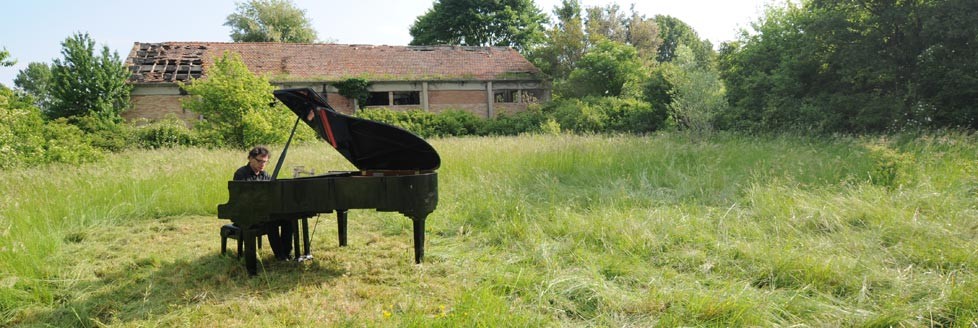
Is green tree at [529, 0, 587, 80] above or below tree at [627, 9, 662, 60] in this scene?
below

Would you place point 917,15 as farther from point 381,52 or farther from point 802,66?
point 381,52

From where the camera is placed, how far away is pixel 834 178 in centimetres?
657

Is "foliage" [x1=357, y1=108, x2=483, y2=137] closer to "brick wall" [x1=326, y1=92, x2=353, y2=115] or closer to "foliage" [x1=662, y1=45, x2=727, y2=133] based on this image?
"brick wall" [x1=326, y1=92, x2=353, y2=115]

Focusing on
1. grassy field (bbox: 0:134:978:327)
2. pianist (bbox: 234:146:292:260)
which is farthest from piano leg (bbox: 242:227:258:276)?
pianist (bbox: 234:146:292:260)

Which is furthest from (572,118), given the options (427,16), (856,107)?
(427,16)

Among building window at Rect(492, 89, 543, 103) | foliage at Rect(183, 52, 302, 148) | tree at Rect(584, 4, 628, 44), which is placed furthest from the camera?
tree at Rect(584, 4, 628, 44)

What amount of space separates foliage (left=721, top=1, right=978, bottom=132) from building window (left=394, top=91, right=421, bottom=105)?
13627 millimetres

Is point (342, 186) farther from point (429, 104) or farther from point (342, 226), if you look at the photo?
point (429, 104)

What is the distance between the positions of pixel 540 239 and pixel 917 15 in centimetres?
1265

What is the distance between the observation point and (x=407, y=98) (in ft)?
75.7

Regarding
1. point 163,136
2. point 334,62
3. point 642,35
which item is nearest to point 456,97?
point 334,62

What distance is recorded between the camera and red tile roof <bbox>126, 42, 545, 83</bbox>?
781 inches

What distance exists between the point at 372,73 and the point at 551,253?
19610 mm

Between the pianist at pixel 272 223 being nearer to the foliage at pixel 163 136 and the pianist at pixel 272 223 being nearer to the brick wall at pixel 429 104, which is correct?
the foliage at pixel 163 136
